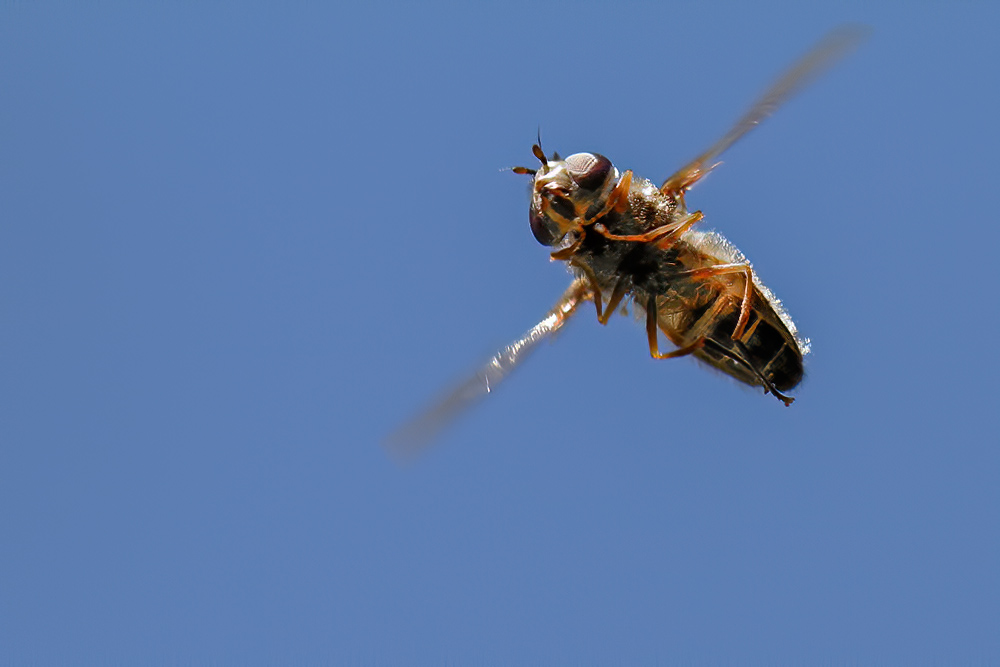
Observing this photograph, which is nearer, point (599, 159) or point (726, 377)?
point (599, 159)

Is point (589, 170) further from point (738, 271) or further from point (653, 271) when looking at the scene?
point (738, 271)

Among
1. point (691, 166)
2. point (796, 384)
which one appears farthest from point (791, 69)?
point (796, 384)

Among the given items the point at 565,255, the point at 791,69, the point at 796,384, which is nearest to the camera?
the point at 791,69

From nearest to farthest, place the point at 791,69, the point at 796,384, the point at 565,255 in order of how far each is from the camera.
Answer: the point at 791,69 → the point at 565,255 → the point at 796,384

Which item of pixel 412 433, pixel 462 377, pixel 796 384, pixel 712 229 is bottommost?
pixel 412 433

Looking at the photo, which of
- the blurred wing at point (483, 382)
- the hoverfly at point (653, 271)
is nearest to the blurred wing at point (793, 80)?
the hoverfly at point (653, 271)

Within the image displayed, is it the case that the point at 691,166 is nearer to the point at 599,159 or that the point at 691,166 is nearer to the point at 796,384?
the point at 599,159

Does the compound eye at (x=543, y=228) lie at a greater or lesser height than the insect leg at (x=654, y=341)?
greater

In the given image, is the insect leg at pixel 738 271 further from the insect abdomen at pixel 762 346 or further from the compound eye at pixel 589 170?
the compound eye at pixel 589 170
